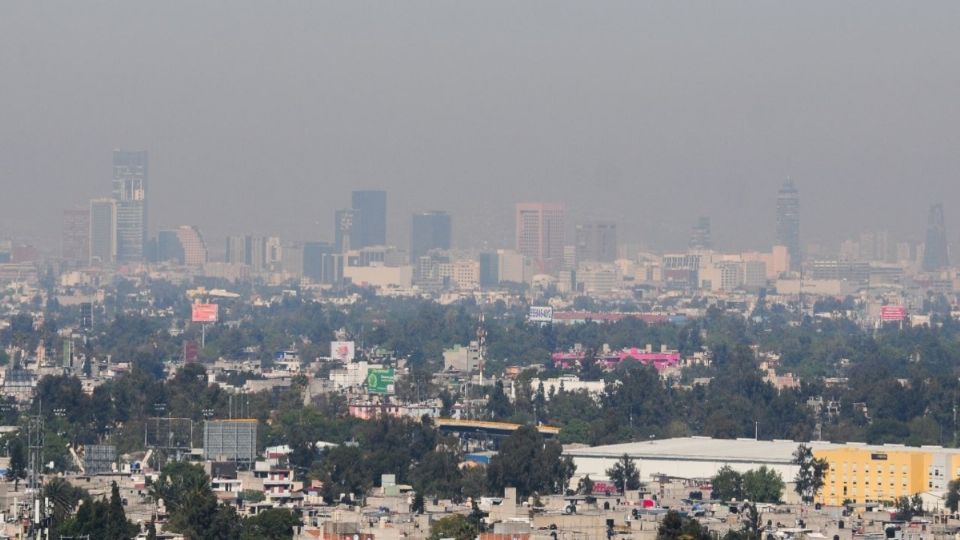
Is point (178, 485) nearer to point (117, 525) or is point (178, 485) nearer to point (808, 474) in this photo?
point (117, 525)

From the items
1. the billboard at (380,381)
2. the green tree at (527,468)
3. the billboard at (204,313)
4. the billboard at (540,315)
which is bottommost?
the green tree at (527,468)

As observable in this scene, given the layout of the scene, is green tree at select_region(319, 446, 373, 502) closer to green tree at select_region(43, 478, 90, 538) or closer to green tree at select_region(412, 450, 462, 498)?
green tree at select_region(412, 450, 462, 498)

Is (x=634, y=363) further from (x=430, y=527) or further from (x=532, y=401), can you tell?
(x=430, y=527)

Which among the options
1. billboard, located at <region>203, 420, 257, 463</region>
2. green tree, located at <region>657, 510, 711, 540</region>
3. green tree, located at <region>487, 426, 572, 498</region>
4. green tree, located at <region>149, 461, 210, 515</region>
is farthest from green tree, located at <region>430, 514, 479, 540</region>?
billboard, located at <region>203, 420, 257, 463</region>

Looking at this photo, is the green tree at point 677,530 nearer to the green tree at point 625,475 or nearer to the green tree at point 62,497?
the green tree at point 62,497

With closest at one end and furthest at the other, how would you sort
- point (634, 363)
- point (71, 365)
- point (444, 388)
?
1. point (444, 388)
2. point (71, 365)
3. point (634, 363)

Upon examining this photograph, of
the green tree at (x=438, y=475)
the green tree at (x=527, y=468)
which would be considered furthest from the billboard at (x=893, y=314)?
the green tree at (x=527, y=468)

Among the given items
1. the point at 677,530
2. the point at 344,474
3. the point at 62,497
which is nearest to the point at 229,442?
the point at 344,474

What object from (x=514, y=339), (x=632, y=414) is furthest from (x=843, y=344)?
(x=632, y=414)
